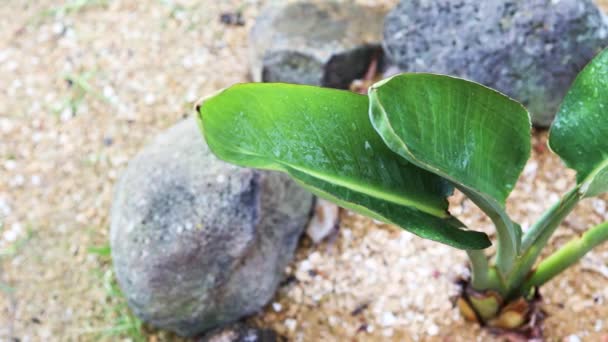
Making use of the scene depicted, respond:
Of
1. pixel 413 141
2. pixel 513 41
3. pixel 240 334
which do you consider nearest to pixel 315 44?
pixel 513 41

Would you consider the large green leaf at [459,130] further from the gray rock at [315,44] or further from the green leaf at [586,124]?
the gray rock at [315,44]

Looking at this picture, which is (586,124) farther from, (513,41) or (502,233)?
(513,41)

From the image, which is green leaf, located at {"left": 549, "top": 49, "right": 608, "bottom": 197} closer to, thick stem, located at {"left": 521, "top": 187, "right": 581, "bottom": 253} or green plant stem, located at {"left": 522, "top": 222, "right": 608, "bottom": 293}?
thick stem, located at {"left": 521, "top": 187, "right": 581, "bottom": 253}

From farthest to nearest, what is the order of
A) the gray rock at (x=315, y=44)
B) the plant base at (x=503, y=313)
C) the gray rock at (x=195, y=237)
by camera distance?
the gray rock at (x=315, y=44) < the gray rock at (x=195, y=237) < the plant base at (x=503, y=313)

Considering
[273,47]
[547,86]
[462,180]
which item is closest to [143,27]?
[273,47]

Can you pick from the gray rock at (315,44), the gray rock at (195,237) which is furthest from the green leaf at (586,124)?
the gray rock at (315,44)

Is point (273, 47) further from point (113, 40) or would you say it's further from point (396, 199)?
point (396, 199)
